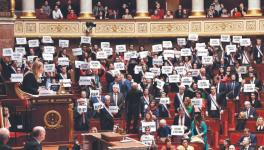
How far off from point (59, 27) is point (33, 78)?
21375mm

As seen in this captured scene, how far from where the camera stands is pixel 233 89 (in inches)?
1007

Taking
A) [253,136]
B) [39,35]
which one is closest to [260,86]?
[253,136]

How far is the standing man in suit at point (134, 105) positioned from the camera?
2256 centimetres

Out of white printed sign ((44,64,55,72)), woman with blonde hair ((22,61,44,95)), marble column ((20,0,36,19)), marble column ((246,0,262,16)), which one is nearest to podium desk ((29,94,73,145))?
woman with blonde hair ((22,61,44,95))

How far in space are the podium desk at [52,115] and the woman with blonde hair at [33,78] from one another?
31 centimetres

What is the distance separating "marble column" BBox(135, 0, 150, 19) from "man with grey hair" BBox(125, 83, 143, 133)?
1477cm

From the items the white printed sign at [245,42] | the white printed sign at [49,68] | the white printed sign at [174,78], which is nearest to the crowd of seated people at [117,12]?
the white printed sign at [245,42]

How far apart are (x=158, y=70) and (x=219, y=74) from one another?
231cm

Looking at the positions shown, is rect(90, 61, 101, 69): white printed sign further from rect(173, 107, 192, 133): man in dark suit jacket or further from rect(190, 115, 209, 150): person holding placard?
rect(190, 115, 209, 150): person holding placard

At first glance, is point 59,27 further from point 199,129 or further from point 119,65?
point 199,129

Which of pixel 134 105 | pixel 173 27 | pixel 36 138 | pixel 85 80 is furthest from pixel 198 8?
pixel 36 138

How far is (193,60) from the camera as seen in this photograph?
2880 cm

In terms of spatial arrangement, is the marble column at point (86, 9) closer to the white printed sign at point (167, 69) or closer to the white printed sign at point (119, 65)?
the white printed sign at point (119, 65)

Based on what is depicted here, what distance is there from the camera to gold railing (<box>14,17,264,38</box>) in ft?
117
